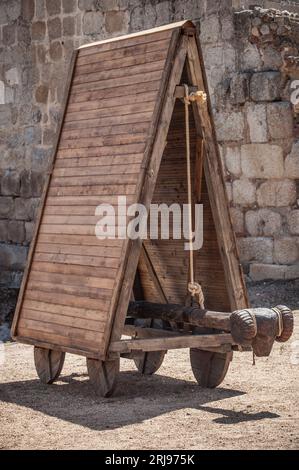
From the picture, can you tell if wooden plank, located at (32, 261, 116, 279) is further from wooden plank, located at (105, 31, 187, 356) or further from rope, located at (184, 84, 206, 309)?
rope, located at (184, 84, 206, 309)

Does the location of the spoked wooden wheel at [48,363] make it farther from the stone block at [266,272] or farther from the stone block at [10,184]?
the stone block at [10,184]

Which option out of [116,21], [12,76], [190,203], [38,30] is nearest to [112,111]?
[190,203]

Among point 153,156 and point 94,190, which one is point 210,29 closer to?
point 94,190

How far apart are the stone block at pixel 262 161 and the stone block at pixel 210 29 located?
4.02 ft

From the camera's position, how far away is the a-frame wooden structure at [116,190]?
5980 mm

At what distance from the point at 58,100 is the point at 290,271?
14.7ft

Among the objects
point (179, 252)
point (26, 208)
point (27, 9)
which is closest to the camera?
point (179, 252)

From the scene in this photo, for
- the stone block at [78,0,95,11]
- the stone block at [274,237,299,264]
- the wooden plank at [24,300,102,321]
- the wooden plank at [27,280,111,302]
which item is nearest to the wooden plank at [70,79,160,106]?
the wooden plank at [27,280,111,302]

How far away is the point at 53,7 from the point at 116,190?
23.7 ft

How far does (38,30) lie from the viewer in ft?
42.6

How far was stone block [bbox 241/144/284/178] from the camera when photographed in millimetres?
10008

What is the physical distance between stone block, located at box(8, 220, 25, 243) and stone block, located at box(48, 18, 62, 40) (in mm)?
2581

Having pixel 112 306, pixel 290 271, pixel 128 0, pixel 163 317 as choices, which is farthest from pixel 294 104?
pixel 112 306

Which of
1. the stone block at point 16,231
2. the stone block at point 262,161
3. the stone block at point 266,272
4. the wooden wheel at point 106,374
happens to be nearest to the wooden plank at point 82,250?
the wooden wheel at point 106,374
